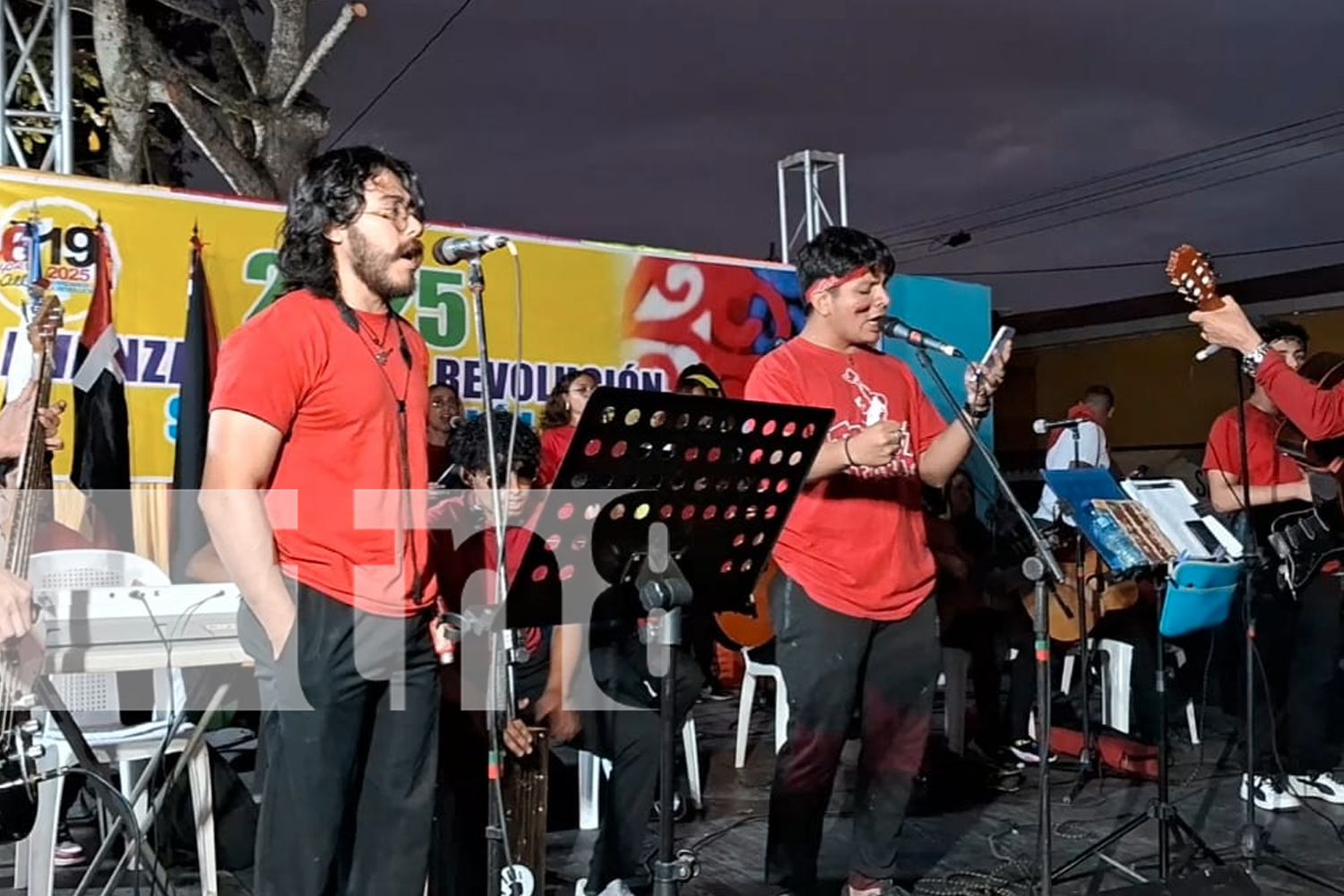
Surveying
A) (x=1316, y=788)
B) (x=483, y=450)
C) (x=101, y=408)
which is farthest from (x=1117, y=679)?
(x=101, y=408)

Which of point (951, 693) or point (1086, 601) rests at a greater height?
point (1086, 601)

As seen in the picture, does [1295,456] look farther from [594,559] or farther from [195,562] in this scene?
[195,562]

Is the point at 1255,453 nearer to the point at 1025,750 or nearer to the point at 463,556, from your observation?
the point at 1025,750

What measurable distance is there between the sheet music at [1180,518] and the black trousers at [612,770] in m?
1.59

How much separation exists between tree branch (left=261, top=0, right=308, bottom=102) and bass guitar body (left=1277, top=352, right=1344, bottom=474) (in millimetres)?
7122

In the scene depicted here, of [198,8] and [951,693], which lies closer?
[951,693]

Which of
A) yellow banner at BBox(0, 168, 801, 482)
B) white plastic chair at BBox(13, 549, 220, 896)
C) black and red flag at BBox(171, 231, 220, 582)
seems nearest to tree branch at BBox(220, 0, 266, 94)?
yellow banner at BBox(0, 168, 801, 482)

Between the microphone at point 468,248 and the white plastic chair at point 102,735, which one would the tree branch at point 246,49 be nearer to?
the white plastic chair at point 102,735

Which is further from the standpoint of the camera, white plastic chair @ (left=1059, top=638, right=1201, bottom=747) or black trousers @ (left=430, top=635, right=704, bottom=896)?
white plastic chair @ (left=1059, top=638, right=1201, bottom=747)

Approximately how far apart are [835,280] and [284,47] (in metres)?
6.79

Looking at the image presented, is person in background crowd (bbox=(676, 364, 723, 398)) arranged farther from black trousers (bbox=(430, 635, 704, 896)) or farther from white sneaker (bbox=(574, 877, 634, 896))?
white sneaker (bbox=(574, 877, 634, 896))

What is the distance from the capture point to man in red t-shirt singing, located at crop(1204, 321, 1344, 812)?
4.66m

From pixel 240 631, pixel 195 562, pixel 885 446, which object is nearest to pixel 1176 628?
pixel 885 446

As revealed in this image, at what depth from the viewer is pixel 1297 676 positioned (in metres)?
4.99
